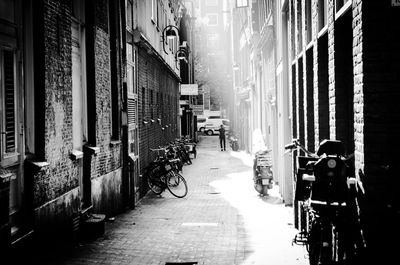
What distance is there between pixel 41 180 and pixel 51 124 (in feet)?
3.17

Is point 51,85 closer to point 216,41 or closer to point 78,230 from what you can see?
point 78,230

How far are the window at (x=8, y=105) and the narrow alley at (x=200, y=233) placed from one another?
1730 millimetres

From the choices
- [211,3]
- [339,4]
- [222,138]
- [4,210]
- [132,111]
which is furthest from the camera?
[211,3]

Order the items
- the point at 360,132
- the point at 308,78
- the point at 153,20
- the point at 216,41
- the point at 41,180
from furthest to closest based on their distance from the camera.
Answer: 1. the point at 216,41
2. the point at 153,20
3. the point at 308,78
4. the point at 41,180
5. the point at 360,132

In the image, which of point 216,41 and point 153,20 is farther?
point 216,41

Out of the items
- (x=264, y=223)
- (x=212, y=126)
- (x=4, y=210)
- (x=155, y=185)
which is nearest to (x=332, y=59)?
(x=4, y=210)

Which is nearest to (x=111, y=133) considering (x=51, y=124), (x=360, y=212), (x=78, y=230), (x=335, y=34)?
(x=78, y=230)

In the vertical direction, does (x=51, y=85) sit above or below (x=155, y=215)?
above

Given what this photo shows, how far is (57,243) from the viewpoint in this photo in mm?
9250

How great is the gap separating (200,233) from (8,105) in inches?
194

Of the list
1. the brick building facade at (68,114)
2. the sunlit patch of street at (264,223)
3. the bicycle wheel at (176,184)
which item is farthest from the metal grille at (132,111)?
the sunlit patch of street at (264,223)

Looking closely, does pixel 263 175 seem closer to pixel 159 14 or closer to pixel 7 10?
pixel 159 14

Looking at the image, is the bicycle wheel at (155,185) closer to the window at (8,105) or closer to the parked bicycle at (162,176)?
the parked bicycle at (162,176)

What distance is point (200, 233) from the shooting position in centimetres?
1128
